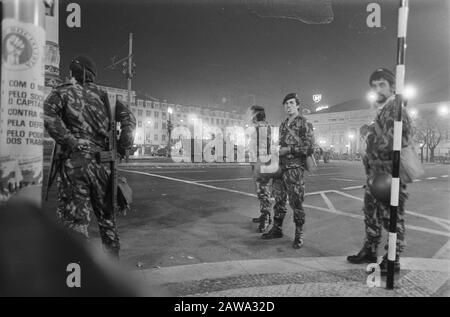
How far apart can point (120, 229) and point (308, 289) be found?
3.21 m

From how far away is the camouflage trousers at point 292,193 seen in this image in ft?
14.8

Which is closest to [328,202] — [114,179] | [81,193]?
[114,179]

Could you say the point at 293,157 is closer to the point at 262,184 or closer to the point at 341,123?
the point at 262,184

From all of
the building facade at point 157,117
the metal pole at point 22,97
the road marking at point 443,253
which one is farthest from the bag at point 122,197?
the building facade at point 157,117

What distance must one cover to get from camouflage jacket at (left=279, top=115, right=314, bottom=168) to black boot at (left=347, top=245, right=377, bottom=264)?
1.41 metres

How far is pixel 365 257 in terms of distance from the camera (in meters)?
3.67

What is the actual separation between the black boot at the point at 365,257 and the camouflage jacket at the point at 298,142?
141 centimetres

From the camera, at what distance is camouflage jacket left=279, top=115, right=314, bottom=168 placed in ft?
14.9

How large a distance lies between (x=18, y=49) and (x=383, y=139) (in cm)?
323

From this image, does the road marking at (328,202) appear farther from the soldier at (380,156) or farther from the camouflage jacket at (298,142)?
the soldier at (380,156)

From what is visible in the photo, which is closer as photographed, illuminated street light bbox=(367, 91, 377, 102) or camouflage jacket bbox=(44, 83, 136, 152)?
camouflage jacket bbox=(44, 83, 136, 152)

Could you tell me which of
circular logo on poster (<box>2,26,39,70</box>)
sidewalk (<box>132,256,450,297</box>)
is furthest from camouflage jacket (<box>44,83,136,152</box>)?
sidewalk (<box>132,256,450,297</box>)

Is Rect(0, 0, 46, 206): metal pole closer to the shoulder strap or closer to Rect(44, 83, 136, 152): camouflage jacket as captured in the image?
Rect(44, 83, 136, 152): camouflage jacket
